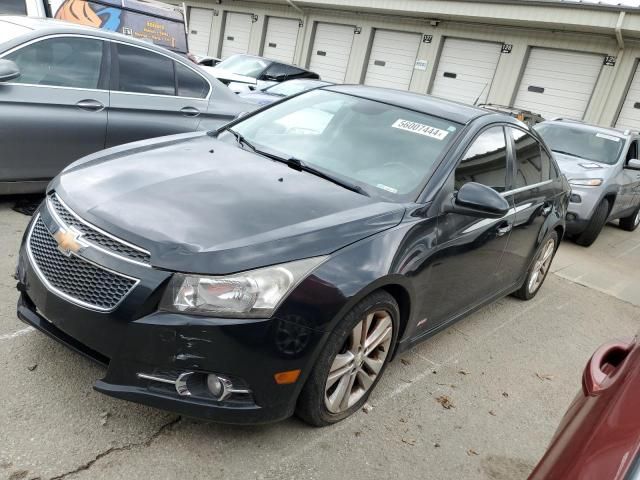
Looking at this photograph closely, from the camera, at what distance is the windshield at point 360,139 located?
3182 mm

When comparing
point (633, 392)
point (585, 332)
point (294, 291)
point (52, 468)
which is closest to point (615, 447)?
point (633, 392)

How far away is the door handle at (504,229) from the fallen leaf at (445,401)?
3.72 feet

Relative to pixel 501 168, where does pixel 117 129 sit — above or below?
below

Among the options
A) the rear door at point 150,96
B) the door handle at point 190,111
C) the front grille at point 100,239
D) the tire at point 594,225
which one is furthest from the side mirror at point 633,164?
the front grille at point 100,239

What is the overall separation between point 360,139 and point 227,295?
1.59 metres

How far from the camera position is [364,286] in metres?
2.51

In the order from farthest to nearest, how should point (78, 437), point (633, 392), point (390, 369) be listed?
point (390, 369) → point (78, 437) → point (633, 392)

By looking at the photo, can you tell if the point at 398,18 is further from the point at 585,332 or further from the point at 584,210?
the point at 585,332

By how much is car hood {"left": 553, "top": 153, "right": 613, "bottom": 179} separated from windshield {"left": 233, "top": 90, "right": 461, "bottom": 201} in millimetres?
4946

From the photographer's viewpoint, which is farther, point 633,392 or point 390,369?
point 390,369

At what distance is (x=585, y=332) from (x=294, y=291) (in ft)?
11.7

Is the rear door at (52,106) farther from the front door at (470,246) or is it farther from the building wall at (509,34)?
the building wall at (509,34)

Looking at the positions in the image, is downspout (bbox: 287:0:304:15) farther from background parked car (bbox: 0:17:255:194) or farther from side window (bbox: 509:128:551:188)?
side window (bbox: 509:128:551:188)

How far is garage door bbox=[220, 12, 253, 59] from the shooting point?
25.1 m
